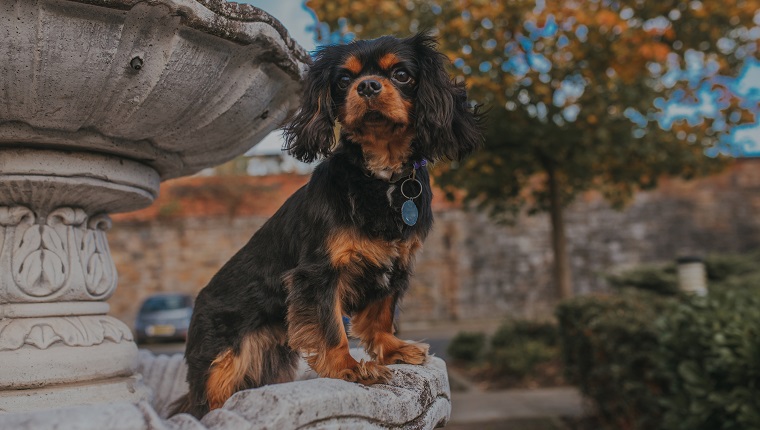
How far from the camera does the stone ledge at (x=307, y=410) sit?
3.78 ft

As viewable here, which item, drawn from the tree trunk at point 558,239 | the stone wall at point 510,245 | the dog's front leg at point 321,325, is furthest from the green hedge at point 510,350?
the dog's front leg at point 321,325

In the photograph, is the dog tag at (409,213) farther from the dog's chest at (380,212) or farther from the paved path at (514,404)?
the paved path at (514,404)

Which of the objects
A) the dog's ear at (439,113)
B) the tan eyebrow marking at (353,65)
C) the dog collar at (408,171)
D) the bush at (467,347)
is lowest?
the bush at (467,347)

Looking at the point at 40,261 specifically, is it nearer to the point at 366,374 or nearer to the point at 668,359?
the point at 366,374

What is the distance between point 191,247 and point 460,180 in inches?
432

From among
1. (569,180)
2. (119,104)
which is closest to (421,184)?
(119,104)

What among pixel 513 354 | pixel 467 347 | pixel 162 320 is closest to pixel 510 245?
pixel 467 347

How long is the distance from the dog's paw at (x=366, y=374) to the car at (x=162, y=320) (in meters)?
13.2

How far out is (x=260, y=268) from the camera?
2.11 m

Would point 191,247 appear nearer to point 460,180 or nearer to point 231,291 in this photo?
point 460,180

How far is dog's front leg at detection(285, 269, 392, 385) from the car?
13068 millimetres

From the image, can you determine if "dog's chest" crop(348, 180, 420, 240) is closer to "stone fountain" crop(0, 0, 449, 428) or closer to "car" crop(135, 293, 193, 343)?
"stone fountain" crop(0, 0, 449, 428)

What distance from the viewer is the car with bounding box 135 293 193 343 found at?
562 inches

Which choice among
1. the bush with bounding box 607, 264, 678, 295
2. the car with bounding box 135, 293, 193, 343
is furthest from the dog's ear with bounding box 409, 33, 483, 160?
the car with bounding box 135, 293, 193, 343
